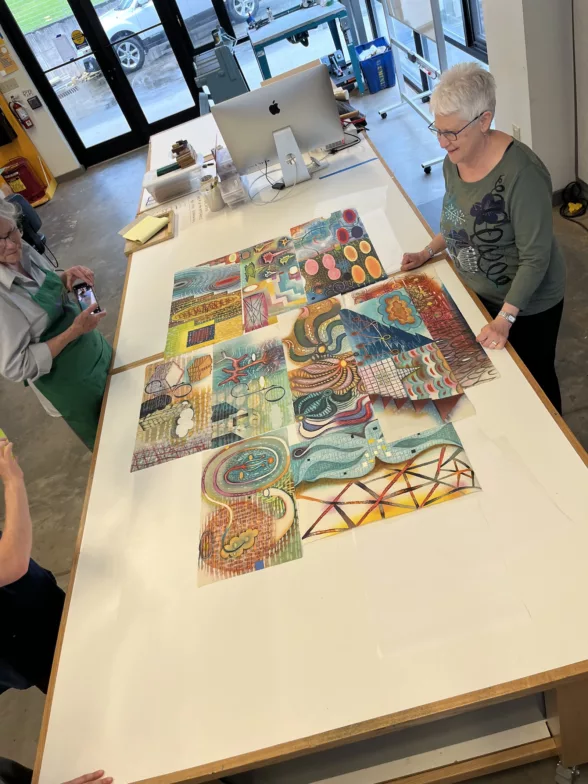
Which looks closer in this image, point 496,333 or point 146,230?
point 496,333

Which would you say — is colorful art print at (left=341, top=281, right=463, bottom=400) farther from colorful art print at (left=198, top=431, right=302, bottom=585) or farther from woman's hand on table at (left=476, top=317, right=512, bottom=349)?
colorful art print at (left=198, top=431, right=302, bottom=585)

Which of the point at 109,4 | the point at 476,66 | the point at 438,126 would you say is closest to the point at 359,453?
the point at 438,126

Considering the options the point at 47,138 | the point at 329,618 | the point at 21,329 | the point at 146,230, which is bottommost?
the point at 47,138

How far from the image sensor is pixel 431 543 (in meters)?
1.33

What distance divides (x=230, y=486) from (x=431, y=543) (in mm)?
586

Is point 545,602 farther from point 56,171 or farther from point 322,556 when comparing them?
point 56,171

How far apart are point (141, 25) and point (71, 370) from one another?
565 centimetres

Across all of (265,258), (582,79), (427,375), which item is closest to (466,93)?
(427,375)

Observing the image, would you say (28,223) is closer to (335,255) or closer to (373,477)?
(335,255)

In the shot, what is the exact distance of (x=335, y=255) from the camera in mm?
2316

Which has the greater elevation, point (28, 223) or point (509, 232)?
point (509, 232)

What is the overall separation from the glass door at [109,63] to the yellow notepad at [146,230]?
4.16 meters

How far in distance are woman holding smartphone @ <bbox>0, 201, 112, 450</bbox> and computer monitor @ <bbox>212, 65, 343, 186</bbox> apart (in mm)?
1077

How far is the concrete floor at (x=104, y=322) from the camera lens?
2320 mm
